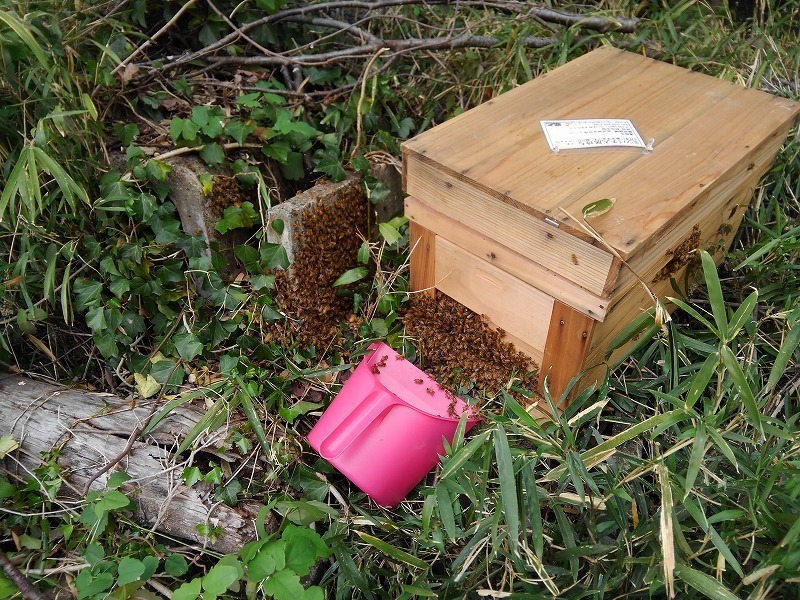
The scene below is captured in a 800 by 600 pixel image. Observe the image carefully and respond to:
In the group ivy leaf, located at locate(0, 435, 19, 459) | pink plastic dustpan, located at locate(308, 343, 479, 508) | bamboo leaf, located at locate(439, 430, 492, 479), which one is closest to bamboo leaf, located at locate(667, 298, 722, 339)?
bamboo leaf, located at locate(439, 430, 492, 479)

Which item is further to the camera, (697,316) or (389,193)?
(389,193)

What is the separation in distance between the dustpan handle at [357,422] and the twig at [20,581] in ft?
2.38

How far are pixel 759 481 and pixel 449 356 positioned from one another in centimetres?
83

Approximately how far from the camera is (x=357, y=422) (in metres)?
1.60

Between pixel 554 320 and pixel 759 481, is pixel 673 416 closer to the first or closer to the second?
pixel 759 481

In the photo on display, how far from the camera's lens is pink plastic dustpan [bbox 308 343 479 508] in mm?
1598

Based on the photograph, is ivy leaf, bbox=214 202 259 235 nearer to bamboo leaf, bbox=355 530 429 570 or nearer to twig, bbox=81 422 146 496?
twig, bbox=81 422 146 496

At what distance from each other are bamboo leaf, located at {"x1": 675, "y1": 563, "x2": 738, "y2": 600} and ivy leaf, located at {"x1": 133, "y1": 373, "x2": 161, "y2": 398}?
4.79 feet

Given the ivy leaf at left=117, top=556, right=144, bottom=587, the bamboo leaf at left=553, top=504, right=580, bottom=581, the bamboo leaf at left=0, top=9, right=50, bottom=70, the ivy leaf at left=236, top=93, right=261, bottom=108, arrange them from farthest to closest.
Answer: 1. the ivy leaf at left=236, top=93, right=261, bottom=108
2. the bamboo leaf at left=0, top=9, right=50, bottom=70
3. the ivy leaf at left=117, top=556, right=144, bottom=587
4. the bamboo leaf at left=553, top=504, right=580, bottom=581

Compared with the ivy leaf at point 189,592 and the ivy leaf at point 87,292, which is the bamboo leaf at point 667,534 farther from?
the ivy leaf at point 87,292

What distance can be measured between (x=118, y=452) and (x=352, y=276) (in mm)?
824

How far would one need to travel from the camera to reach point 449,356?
1.81m

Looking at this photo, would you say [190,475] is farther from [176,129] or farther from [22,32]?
[22,32]

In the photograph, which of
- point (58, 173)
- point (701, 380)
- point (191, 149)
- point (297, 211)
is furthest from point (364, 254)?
point (701, 380)
